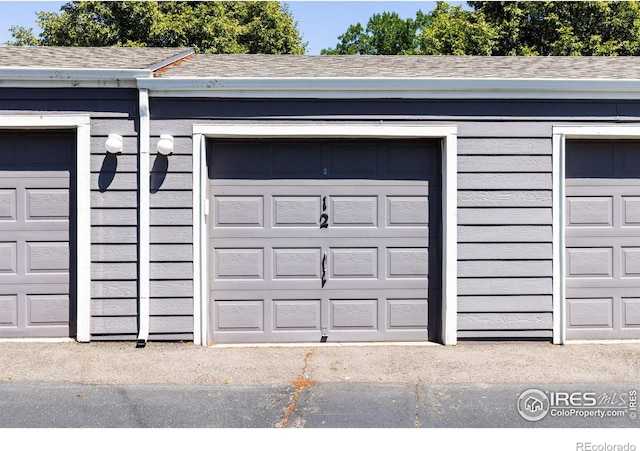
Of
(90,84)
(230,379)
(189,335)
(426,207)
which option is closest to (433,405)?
(230,379)

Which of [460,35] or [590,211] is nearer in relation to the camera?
[590,211]

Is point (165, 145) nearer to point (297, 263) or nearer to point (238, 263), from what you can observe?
point (238, 263)

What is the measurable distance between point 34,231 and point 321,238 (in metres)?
2.84

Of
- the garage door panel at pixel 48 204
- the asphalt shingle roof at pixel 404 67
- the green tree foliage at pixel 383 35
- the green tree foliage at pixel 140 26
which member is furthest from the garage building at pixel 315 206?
the green tree foliage at pixel 383 35

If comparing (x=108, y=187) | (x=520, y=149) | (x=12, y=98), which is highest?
(x=12, y=98)

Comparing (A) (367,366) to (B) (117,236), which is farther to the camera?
(B) (117,236)

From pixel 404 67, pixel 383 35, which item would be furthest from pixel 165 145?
pixel 383 35

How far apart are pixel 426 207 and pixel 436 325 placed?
120 centimetres

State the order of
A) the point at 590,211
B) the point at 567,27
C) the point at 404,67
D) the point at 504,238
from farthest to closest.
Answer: the point at 567,27 < the point at 404,67 < the point at 590,211 < the point at 504,238

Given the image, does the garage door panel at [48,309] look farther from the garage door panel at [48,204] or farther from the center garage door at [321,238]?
the center garage door at [321,238]

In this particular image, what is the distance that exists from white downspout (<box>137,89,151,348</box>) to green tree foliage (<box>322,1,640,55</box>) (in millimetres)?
12298

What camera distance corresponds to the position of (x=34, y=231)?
209 inches

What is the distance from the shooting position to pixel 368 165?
5.39m

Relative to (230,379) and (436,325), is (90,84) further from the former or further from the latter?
(436,325)
